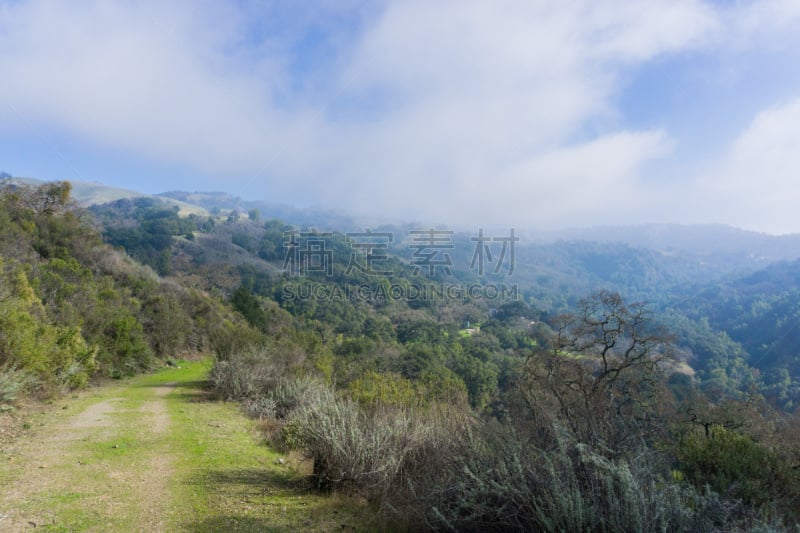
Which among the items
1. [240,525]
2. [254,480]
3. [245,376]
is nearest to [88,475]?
[254,480]

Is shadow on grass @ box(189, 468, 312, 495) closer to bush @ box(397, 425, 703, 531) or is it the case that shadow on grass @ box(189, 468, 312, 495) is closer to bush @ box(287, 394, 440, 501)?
bush @ box(287, 394, 440, 501)

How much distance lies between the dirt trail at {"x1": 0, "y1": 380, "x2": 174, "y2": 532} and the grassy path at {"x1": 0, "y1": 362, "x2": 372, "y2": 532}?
0.01 meters

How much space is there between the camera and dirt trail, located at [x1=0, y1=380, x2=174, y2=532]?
4062mm

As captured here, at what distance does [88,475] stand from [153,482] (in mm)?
920

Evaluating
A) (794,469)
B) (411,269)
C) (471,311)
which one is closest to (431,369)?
(794,469)

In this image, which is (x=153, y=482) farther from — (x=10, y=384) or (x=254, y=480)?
(x=10, y=384)

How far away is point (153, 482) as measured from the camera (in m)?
5.22

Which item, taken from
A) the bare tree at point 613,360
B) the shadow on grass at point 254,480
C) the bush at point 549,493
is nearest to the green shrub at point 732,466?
the bare tree at point 613,360

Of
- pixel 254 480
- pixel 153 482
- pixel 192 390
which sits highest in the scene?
pixel 153 482

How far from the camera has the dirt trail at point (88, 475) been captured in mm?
4062

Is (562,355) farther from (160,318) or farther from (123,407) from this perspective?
(160,318)
